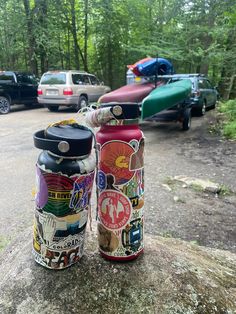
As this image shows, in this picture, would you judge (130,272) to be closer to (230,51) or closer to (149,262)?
(149,262)

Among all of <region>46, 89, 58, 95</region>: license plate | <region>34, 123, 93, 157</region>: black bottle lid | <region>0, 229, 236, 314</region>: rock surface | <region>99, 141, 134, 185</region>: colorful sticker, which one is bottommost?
<region>46, 89, 58, 95</region>: license plate

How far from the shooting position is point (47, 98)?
1277 cm

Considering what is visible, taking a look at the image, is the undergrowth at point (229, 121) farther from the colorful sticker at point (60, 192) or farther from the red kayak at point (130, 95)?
the colorful sticker at point (60, 192)

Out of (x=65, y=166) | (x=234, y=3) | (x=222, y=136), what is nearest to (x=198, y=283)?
(x=65, y=166)

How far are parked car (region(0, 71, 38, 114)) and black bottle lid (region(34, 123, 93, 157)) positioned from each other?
1195cm

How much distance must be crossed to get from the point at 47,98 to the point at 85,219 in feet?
38.9

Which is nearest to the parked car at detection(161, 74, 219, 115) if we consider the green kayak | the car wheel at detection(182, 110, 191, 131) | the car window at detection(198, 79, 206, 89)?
the car window at detection(198, 79, 206, 89)

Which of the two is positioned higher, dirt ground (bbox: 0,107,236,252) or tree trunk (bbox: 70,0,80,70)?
tree trunk (bbox: 70,0,80,70)

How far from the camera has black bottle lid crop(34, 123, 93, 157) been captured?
1365 millimetres

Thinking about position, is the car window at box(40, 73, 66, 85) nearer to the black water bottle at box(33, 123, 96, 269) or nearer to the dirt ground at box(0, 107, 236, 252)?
the dirt ground at box(0, 107, 236, 252)

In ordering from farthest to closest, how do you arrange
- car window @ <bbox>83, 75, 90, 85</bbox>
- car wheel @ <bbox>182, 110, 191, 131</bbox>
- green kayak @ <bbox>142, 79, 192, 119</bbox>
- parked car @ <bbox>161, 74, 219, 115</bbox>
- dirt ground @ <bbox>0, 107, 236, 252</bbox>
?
car window @ <bbox>83, 75, 90, 85</bbox>
parked car @ <bbox>161, 74, 219, 115</bbox>
car wheel @ <bbox>182, 110, 191, 131</bbox>
green kayak @ <bbox>142, 79, 192, 119</bbox>
dirt ground @ <bbox>0, 107, 236, 252</bbox>

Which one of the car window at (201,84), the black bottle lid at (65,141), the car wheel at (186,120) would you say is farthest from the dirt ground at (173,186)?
the car window at (201,84)

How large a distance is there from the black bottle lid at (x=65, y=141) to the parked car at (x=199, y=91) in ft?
29.7

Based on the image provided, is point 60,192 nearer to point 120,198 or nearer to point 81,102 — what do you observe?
point 120,198
